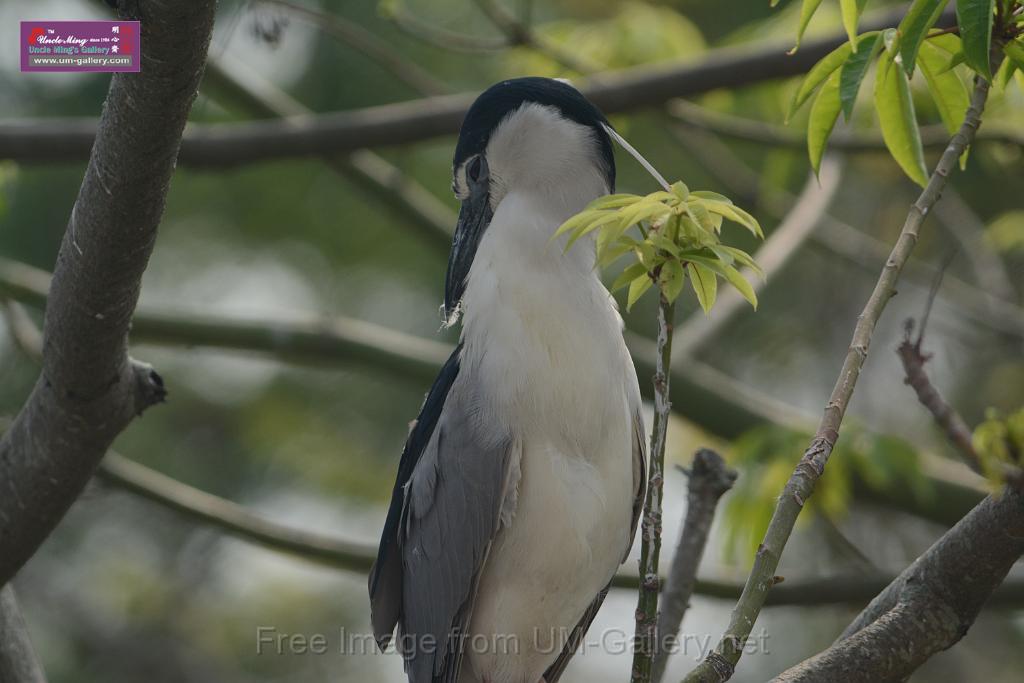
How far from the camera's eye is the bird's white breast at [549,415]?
7.64 feet

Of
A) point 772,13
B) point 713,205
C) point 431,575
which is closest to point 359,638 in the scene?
point 431,575

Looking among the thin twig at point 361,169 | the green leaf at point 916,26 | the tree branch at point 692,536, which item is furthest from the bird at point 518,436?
the thin twig at point 361,169

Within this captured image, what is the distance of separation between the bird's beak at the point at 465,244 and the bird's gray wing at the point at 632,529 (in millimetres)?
479

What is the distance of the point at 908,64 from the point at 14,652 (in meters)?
2.06

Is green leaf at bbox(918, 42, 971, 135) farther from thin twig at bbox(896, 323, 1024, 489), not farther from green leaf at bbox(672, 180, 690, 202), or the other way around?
green leaf at bbox(672, 180, 690, 202)

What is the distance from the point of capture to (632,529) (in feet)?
8.37

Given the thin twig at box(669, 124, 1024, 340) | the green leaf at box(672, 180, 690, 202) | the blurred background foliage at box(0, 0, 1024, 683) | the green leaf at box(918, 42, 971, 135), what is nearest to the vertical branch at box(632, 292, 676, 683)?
the green leaf at box(672, 180, 690, 202)

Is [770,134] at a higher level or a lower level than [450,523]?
higher

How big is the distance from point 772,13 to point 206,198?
3.46m

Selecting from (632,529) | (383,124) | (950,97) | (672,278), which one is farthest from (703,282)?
(383,124)

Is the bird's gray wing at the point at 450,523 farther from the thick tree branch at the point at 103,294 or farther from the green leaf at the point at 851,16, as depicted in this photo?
the green leaf at the point at 851,16

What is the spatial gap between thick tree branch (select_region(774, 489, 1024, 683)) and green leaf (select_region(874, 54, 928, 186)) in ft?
1.97

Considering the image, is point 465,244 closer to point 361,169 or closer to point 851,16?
point 851,16

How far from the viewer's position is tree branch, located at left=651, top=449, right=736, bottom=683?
262 cm
